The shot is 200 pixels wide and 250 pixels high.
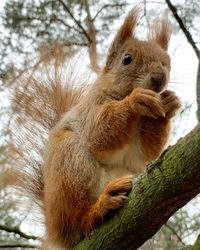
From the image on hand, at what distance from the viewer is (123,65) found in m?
2.88

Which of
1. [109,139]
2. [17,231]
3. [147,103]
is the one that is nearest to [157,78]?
[147,103]

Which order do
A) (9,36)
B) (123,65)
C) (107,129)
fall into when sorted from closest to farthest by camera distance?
1. (107,129)
2. (123,65)
3. (9,36)

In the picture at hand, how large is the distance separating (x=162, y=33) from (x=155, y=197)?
6.16ft

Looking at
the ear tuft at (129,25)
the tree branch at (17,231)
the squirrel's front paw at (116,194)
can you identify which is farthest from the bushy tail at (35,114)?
the squirrel's front paw at (116,194)

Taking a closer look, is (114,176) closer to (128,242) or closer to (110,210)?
(110,210)

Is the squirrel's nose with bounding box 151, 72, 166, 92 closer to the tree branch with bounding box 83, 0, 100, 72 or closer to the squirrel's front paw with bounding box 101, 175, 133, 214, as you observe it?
the squirrel's front paw with bounding box 101, 175, 133, 214

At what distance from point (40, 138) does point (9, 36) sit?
6.23ft

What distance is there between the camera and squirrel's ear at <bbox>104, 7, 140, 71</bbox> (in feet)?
10.2

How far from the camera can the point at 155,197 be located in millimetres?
1881

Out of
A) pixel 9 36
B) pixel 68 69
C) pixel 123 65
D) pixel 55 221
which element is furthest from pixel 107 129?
pixel 9 36

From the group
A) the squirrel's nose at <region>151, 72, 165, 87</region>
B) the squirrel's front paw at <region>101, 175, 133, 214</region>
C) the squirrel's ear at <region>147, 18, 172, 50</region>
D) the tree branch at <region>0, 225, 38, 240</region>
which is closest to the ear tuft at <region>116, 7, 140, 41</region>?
the squirrel's ear at <region>147, 18, 172, 50</region>

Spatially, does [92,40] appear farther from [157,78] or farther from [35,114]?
[157,78]

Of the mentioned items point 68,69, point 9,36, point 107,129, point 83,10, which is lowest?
point 107,129

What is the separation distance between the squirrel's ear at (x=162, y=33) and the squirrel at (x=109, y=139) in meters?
0.11
